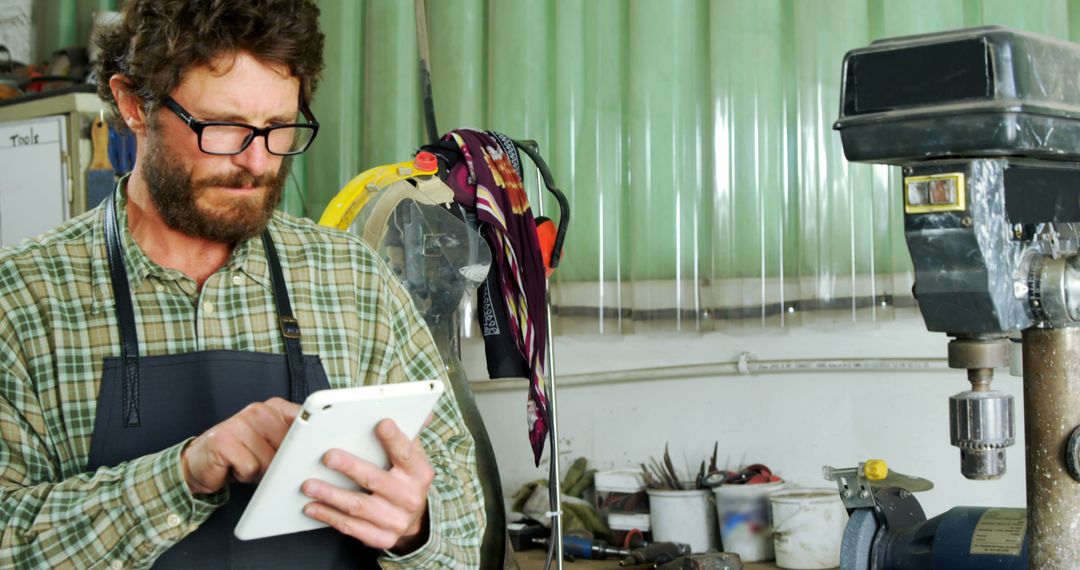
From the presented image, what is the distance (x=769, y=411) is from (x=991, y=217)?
186 centimetres

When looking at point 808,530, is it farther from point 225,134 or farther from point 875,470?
point 225,134

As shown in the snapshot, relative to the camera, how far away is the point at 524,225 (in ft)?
7.74

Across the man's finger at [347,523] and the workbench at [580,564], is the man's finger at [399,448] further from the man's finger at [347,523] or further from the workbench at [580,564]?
the workbench at [580,564]

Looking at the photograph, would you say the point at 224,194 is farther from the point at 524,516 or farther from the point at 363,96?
the point at 363,96

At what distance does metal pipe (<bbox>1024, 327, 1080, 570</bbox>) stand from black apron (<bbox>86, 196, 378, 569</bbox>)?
2.21ft

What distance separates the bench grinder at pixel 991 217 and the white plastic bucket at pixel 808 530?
1525 millimetres

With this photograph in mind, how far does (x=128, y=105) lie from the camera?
4.38 ft

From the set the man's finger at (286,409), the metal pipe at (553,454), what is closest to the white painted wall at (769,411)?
the metal pipe at (553,454)

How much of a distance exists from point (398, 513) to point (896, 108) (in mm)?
576

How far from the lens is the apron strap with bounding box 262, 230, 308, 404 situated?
4.21 feet

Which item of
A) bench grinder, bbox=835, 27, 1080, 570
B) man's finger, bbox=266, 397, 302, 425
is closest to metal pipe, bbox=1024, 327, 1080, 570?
bench grinder, bbox=835, 27, 1080, 570

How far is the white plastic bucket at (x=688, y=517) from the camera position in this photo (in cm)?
265

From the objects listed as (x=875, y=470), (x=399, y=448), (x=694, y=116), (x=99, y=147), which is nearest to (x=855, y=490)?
(x=875, y=470)

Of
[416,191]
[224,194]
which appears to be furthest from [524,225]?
[224,194]
